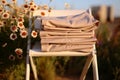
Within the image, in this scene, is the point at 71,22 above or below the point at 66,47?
above

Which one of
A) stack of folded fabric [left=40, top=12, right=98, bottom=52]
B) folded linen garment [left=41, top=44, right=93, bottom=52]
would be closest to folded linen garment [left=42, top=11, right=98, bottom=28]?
stack of folded fabric [left=40, top=12, right=98, bottom=52]

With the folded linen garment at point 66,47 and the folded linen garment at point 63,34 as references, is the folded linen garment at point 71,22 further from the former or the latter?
the folded linen garment at point 66,47

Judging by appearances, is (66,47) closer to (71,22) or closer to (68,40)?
(68,40)

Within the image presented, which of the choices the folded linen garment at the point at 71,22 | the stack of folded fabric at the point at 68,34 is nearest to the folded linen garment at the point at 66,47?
the stack of folded fabric at the point at 68,34

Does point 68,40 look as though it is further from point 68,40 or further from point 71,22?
point 71,22

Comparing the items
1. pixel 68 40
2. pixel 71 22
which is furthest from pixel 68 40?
pixel 71 22

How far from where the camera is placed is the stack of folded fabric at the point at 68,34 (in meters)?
2.63

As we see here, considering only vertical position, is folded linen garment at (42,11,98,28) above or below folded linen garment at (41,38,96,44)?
above

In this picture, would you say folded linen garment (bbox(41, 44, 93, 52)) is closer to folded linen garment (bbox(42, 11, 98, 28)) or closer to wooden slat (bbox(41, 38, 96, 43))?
wooden slat (bbox(41, 38, 96, 43))

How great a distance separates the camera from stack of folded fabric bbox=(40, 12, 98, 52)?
2631 mm

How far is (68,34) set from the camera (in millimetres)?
2682

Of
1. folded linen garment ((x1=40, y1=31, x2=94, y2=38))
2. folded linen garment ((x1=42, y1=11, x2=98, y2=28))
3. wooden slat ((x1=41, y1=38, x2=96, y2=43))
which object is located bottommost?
wooden slat ((x1=41, y1=38, x2=96, y2=43))

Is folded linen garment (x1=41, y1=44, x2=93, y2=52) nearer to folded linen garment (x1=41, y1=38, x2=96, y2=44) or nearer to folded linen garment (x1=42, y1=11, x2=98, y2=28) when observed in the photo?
folded linen garment (x1=41, y1=38, x2=96, y2=44)

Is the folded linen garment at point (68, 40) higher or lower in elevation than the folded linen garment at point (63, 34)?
lower
